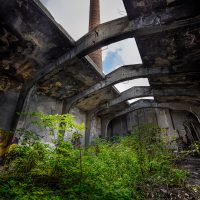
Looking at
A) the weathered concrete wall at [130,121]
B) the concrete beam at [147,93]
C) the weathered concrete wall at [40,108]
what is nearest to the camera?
the weathered concrete wall at [40,108]

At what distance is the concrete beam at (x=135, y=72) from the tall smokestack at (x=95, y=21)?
5.25 m

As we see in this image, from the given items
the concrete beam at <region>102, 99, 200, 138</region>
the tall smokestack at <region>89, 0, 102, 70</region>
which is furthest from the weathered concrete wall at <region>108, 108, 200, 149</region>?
the tall smokestack at <region>89, 0, 102, 70</region>

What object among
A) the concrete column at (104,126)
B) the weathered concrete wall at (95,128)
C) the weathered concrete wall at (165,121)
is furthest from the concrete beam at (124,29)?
the concrete column at (104,126)

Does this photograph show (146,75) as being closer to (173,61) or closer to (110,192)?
(173,61)

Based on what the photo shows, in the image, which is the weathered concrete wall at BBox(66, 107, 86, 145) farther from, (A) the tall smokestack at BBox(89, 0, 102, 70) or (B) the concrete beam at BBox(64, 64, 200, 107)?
(A) the tall smokestack at BBox(89, 0, 102, 70)

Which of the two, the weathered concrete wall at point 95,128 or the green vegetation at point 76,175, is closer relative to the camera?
the green vegetation at point 76,175

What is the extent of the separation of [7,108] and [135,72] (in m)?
6.85

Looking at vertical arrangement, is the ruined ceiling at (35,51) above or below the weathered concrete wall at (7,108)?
above

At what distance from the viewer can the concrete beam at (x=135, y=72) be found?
23.7 feet

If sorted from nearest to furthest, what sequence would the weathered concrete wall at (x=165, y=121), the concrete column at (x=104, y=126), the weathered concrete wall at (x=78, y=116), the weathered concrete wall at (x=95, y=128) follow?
the weathered concrete wall at (x=78, y=116)
the weathered concrete wall at (x=165, y=121)
the weathered concrete wall at (x=95, y=128)
the concrete column at (x=104, y=126)

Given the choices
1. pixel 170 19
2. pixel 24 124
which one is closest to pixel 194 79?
pixel 170 19

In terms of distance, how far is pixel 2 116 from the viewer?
693 centimetres

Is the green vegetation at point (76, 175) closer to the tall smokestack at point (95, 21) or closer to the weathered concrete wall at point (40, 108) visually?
the weathered concrete wall at point (40, 108)

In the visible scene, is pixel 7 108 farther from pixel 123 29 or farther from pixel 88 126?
pixel 88 126
